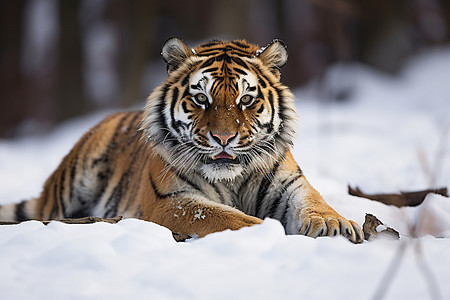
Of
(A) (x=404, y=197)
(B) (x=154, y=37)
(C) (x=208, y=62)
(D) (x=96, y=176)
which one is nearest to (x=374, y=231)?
(A) (x=404, y=197)

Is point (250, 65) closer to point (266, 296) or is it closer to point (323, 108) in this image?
point (266, 296)

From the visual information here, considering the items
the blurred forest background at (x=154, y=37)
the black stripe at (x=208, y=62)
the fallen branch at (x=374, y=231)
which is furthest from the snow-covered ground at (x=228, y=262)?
the blurred forest background at (x=154, y=37)

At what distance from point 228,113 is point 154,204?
2.28ft

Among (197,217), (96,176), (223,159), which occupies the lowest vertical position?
(96,176)

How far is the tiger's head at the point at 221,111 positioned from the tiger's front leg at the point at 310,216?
0.54 ft

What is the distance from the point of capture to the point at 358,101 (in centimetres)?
1038

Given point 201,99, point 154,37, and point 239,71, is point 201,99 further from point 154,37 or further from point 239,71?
point 154,37

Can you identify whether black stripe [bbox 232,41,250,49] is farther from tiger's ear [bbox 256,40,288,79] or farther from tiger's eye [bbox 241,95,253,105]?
tiger's eye [bbox 241,95,253,105]

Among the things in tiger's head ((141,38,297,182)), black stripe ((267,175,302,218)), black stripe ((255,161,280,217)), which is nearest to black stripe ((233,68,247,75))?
tiger's head ((141,38,297,182))

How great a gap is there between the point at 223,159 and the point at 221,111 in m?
0.24

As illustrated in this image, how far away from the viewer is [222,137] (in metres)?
2.85

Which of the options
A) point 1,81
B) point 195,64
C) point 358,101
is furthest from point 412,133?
point 1,81

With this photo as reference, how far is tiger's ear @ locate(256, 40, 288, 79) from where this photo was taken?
329cm

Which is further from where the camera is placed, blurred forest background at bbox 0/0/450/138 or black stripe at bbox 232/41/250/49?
blurred forest background at bbox 0/0/450/138
